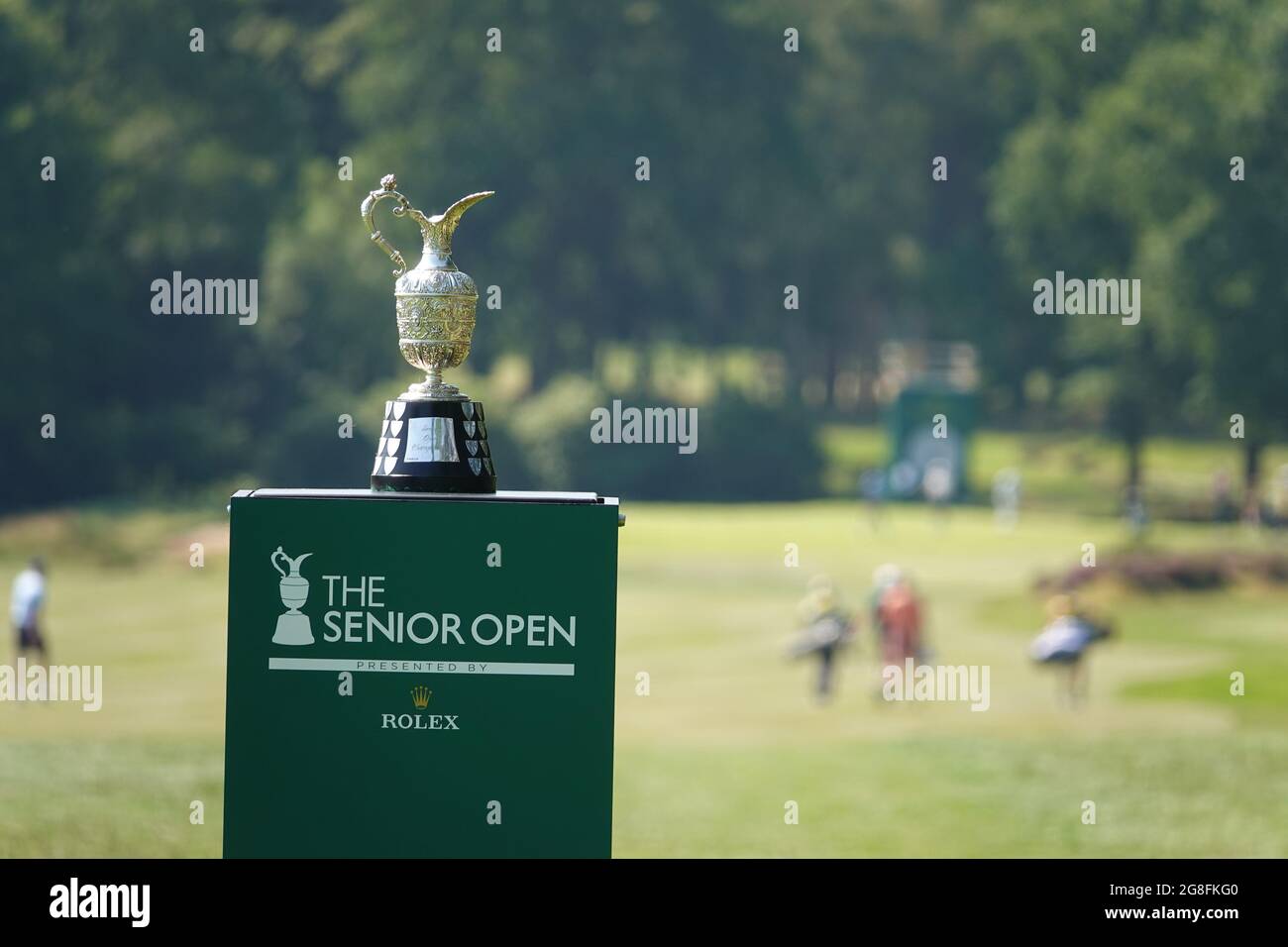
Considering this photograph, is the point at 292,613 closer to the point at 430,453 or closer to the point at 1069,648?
the point at 430,453

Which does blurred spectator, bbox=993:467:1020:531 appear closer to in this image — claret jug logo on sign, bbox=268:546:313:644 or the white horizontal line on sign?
the white horizontal line on sign

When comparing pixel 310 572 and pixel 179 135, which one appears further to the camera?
pixel 179 135

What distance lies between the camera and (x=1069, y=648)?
95.3ft

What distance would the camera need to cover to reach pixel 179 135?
40594 mm

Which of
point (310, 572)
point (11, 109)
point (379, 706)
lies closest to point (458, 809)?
point (379, 706)

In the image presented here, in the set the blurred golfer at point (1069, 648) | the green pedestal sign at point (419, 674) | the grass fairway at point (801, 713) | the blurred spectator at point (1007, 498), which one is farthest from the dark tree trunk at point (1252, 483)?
the green pedestal sign at point (419, 674)

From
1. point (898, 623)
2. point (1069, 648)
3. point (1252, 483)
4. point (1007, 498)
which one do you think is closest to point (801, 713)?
point (898, 623)

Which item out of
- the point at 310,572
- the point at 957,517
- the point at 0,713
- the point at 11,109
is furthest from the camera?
the point at 957,517

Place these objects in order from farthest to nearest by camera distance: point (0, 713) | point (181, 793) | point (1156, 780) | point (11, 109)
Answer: point (11, 109) < point (0, 713) < point (1156, 780) < point (181, 793)

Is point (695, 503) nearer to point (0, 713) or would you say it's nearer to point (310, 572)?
point (0, 713)

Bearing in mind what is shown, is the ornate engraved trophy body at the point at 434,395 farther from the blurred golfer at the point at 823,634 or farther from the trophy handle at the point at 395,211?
the blurred golfer at the point at 823,634

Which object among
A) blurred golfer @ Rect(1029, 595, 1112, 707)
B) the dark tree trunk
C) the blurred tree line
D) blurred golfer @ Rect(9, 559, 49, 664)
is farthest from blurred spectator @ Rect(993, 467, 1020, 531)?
blurred golfer @ Rect(9, 559, 49, 664)

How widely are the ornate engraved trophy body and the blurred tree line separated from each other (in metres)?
30.0

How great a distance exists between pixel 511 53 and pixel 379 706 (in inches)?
1493
